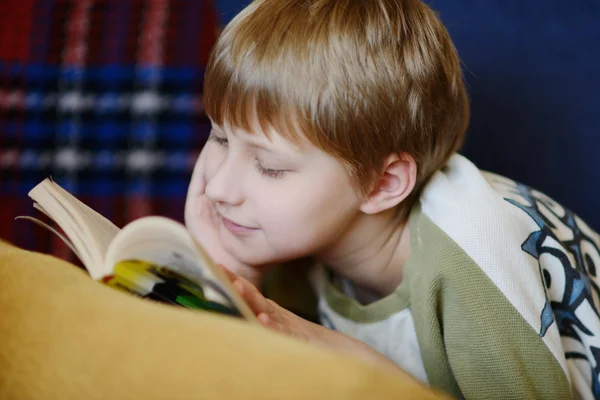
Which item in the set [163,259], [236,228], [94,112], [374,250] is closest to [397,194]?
[374,250]

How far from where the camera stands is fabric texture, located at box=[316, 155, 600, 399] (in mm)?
824

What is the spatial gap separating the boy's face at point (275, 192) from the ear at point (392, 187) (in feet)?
0.07

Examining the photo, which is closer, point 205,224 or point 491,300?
point 491,300

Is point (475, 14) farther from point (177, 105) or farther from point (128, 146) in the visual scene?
point (128, 146)

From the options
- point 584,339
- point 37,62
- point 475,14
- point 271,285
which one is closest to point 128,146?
point 37,62

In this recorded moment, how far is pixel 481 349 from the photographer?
32.5 inches

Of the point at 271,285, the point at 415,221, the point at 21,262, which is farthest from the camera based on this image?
the point at 271,285

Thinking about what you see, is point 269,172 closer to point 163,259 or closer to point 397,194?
point 397,194

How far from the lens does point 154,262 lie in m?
0.55

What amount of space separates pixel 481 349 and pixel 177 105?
26.2 inches

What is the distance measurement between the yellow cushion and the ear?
465mm

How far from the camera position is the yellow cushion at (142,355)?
411mm

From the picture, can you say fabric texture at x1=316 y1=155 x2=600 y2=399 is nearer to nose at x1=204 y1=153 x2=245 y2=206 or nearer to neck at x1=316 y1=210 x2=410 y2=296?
neck at x1=316 y1=210 x2=410 y2=296

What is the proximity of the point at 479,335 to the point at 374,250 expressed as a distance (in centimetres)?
24
